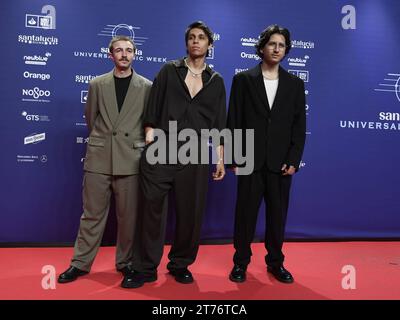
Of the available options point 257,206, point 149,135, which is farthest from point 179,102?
point 257,206

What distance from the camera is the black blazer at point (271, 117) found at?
274 centimetres

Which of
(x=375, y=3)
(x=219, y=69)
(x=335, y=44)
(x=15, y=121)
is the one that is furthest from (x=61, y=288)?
(x=375, y=3)

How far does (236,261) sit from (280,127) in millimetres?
1058

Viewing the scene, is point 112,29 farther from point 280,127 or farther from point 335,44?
point 335,44

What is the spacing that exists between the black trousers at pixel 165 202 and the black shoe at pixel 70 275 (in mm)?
472

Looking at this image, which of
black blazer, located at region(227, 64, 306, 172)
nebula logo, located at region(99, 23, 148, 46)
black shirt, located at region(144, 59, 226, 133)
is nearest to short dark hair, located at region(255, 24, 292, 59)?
black blazer, located at region(227, 64, 306, 172)

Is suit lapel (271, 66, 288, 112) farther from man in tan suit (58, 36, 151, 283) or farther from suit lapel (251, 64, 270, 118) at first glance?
man in tan suit (58, 36, 151, 283)

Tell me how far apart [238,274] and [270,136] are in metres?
1.04

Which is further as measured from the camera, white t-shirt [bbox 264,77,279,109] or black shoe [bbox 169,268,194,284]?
white t-shirt [bbox 264,77,279,109]

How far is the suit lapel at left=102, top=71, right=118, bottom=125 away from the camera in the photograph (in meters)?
2.70

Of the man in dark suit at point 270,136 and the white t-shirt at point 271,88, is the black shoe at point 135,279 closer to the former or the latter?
the man in dark suit at point 270,136

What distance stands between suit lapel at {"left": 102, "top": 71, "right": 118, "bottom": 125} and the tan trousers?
0.45 metres

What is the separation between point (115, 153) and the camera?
267 cm

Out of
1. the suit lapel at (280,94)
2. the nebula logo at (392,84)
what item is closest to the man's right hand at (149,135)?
the suit lapel at (280,94)
